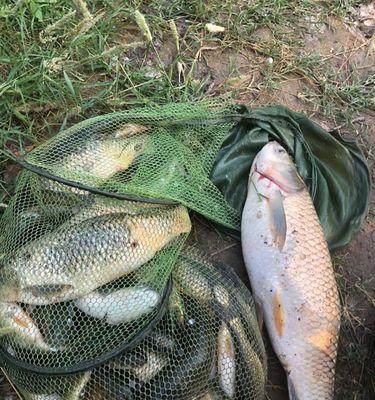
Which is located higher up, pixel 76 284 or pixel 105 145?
pixel 105 145

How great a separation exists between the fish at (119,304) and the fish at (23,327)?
0.20 metres

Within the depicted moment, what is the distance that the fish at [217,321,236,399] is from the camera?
2.75m

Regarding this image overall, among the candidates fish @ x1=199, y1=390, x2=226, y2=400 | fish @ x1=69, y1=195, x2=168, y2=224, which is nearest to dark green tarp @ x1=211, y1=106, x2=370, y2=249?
fish @ x1=69, y1=195, x2=168, y2=224

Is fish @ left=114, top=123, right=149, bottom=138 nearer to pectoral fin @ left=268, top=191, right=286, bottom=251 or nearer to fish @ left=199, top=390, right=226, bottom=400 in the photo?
pectoral fin @ left=268, top=191, right=286, bottom=251

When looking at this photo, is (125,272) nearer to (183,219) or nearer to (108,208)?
(108,208)

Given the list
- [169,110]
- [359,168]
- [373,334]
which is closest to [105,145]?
[169,110]

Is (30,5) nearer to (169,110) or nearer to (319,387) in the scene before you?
(169,110)

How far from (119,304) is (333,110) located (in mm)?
2077

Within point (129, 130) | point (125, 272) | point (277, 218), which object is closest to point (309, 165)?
point (277, 218)

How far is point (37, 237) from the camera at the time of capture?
2.76 m

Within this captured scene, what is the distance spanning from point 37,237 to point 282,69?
206 centimetres

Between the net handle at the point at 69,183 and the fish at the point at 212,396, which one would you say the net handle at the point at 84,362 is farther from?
the net handle at the point at 69,183

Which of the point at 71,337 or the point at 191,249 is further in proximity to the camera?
the point at 191,249

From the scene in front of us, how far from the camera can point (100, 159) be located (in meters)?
3.04
